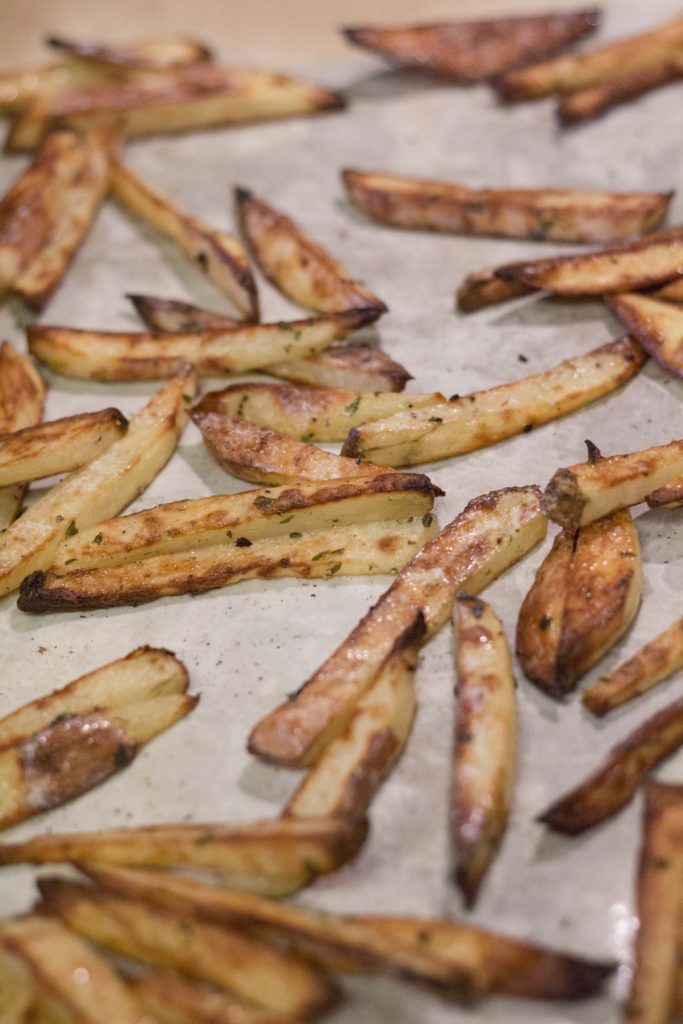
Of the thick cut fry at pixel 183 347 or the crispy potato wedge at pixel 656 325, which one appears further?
the thick cut fry at pixel 183 347

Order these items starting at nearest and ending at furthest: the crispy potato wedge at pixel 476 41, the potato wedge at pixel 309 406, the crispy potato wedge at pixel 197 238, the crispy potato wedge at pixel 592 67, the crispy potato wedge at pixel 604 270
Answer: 1. the potato wedge at pixel 309 406
2. the crispy potato wedge at pixel 604 270
3. the crispy potato wedge at pixel 197 238
4. the crispy potato wedge at pixel 592 67
5. the crispy potato wedge at pixel 476 41

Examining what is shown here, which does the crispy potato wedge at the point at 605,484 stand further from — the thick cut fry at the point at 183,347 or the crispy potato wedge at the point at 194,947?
the crispy potato wedge at the point at 194,947

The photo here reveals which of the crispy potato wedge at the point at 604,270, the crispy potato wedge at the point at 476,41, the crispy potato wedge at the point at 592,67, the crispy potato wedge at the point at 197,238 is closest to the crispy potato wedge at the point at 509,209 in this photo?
the crispy potato wedge at the point at 604,270

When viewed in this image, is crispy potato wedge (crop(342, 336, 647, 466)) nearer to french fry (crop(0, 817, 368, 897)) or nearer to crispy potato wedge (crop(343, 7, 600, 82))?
french fry (crop(0, 817, 368, 897))

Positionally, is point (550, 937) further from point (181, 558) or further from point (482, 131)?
point (482, 131)

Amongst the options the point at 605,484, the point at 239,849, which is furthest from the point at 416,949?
the point at 605,484

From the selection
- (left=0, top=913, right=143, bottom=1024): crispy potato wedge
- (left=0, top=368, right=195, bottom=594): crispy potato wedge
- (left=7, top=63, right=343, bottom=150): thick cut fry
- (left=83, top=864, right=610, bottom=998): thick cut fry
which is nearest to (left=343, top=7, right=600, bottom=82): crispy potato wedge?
(left=7, top=63, right=343, bottom=150): thick cut fry

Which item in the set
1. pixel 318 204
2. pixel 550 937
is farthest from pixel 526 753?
pixel 318 204
